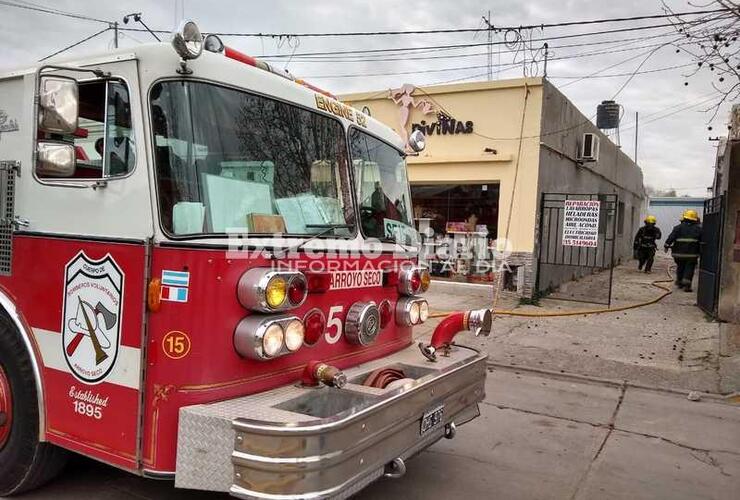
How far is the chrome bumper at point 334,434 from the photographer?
98.4 inches

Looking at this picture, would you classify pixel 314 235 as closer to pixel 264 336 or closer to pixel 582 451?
pixel 264 336

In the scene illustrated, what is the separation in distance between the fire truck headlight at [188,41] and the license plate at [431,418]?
221cm

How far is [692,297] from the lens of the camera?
13.1 m

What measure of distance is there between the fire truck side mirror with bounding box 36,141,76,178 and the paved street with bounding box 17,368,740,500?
6.43ft

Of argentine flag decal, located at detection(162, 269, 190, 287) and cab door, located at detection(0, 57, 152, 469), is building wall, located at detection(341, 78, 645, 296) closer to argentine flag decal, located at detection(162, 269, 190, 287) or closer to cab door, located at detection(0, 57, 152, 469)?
cab door, located at detection(0, 57, 152, 469)

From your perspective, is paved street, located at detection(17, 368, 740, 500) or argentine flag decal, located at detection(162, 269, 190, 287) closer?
argentine flag decal, located at detection(162, 269, 190, 287)

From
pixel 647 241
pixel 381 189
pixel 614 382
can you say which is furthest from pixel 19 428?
pixel 647 241

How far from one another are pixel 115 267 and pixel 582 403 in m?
4.82

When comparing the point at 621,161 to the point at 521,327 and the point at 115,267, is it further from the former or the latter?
the point at 115,267

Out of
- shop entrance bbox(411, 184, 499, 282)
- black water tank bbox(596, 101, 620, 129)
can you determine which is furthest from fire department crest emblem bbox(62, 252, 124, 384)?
black water tank bbox(596, 101, 620, 129)

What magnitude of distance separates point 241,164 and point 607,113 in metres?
19.2

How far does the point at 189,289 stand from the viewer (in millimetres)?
2729

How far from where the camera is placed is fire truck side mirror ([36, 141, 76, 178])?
117 inches

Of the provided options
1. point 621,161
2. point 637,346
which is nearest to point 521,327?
point 637,346
